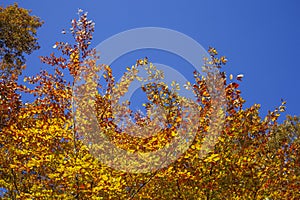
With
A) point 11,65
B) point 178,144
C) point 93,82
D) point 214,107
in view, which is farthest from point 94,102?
point 11,65

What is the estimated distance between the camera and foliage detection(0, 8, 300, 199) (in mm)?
10289

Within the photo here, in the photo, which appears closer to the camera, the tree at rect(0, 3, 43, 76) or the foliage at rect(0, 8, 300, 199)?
the foliage at rect(0, 8, 300, 199)

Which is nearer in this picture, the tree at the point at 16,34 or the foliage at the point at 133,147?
the foliage at the point at 133,147

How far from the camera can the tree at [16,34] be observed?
22.6 m

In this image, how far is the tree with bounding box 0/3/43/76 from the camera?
74.2 ft

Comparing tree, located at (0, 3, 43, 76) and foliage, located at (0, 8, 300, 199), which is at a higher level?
tree, located at (0, 3, 43, 76)

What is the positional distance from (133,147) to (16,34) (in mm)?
15349

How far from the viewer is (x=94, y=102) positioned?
11148 millimetres

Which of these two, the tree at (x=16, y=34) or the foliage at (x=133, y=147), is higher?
the tree at (x=16, y=34)

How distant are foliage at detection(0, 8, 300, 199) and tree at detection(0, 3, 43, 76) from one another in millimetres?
11915

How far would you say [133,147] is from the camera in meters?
11.2

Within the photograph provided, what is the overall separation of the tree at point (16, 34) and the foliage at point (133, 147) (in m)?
11.9

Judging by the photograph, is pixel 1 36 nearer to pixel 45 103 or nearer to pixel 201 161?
pixel 45 103

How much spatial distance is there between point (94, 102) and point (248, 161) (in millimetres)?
5077
